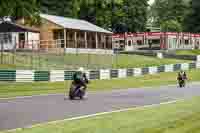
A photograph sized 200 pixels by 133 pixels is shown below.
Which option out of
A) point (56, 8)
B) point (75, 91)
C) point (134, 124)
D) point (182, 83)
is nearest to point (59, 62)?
point (182, 83)

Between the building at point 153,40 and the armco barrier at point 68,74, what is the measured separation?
29.7 meters

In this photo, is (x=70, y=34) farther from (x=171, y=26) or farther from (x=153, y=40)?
(x=171, y=26)

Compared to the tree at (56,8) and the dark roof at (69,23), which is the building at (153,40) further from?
the dark roof at (69,23)

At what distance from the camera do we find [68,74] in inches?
1704

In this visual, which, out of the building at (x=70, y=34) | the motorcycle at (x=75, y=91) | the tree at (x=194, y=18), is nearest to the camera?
the motorcycle at (x=75, y=91)

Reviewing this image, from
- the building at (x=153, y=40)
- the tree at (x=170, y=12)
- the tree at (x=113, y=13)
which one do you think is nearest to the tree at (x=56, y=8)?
the tree at (x=113, y=13)

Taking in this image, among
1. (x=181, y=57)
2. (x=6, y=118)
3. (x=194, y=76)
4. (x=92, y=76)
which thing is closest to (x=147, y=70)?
(x=194, y=76)

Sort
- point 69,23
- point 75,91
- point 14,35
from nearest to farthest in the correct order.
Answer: point 75,91, point 14,35, point 69,23

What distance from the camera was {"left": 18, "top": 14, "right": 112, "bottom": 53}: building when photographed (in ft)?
222

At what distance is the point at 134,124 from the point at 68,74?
2980 centimetres

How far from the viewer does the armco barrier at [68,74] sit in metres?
38.2

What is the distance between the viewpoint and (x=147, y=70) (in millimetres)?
57812

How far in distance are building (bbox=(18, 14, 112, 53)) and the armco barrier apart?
10965mm

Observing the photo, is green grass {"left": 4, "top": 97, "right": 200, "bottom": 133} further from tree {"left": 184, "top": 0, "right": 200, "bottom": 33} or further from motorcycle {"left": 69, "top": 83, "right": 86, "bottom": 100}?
tree {"left": 184, "top": 0, "right": 200, "bottom": 33}
